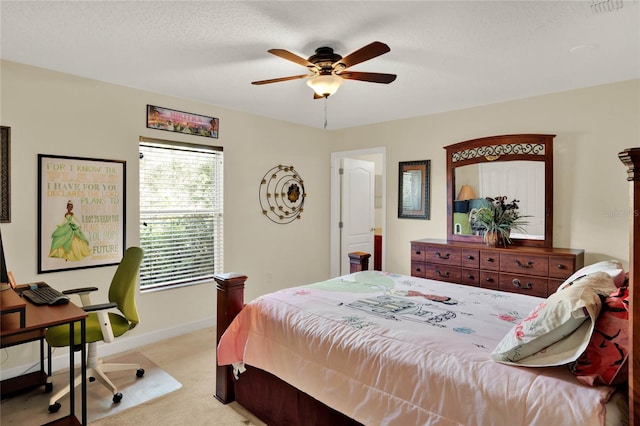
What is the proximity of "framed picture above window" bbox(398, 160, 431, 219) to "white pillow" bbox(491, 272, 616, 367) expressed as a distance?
10.1 ft

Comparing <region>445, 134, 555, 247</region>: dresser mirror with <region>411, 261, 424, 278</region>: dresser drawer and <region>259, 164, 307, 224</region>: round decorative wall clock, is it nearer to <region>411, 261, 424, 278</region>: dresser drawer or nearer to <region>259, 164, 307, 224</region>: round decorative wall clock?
<region>411, 261, 424, 278</region>: dresser drawer

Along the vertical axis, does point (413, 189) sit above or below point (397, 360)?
above

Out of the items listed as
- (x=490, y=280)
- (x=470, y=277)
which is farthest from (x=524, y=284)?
(x=470, y=277)

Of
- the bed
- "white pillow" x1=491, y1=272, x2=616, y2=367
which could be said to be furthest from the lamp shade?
"white pillow" x1=491, y1=272, x2=616, y2=367

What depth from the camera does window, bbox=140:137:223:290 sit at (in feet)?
11.9

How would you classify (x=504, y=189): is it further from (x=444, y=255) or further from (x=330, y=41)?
(x=330, y=41)

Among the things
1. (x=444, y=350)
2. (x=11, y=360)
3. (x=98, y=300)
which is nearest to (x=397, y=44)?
(x=444, y=350)

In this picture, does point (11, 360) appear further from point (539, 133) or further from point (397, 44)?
point (539, 133)

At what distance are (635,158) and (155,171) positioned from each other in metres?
3.69

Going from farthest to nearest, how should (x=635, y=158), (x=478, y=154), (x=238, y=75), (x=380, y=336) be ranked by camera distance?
(x=478, y=154)
(x=238, y=75)
(x=380, y=336)
(x=635, y=158)

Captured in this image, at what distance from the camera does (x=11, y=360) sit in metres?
2.83

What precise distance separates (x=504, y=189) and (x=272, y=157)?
2755 mm

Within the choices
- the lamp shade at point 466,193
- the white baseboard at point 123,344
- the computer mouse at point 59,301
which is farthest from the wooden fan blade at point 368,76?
the white baseboard at point 123,344

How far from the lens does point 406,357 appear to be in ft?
5.23
